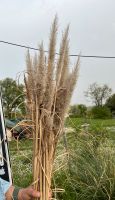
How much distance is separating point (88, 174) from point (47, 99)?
373cm

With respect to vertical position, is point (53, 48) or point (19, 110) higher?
point (53, 48)

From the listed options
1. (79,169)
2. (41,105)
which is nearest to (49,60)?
(41,105)

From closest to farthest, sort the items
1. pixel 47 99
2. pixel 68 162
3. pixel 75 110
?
pixel 47 99 → pixel 75 110 → pixel 68 162

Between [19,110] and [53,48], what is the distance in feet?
2.10

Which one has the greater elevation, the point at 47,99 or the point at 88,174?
the point at 47,99

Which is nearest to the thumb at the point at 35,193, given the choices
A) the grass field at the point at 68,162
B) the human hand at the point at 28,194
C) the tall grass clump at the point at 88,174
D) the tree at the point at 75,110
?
the human hand at the point at 28,194

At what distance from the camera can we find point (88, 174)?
6168mm

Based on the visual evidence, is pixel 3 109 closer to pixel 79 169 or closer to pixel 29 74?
pixel 79 169

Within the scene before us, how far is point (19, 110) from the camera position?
2963 mm

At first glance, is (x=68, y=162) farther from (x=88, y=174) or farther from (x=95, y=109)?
(x=95, y=109)

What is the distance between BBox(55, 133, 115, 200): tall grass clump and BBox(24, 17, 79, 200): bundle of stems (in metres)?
3.12

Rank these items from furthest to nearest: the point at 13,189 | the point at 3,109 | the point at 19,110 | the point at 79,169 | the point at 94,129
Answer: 1. the point at 94,129
2. the point at 79,169
3. the point at 3,109
4. the point at 13,189
5. the point at 19,110

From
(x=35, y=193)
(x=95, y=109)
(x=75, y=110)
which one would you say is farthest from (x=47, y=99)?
(x=95, y=109)

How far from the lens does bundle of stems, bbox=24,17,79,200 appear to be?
2.47 m
